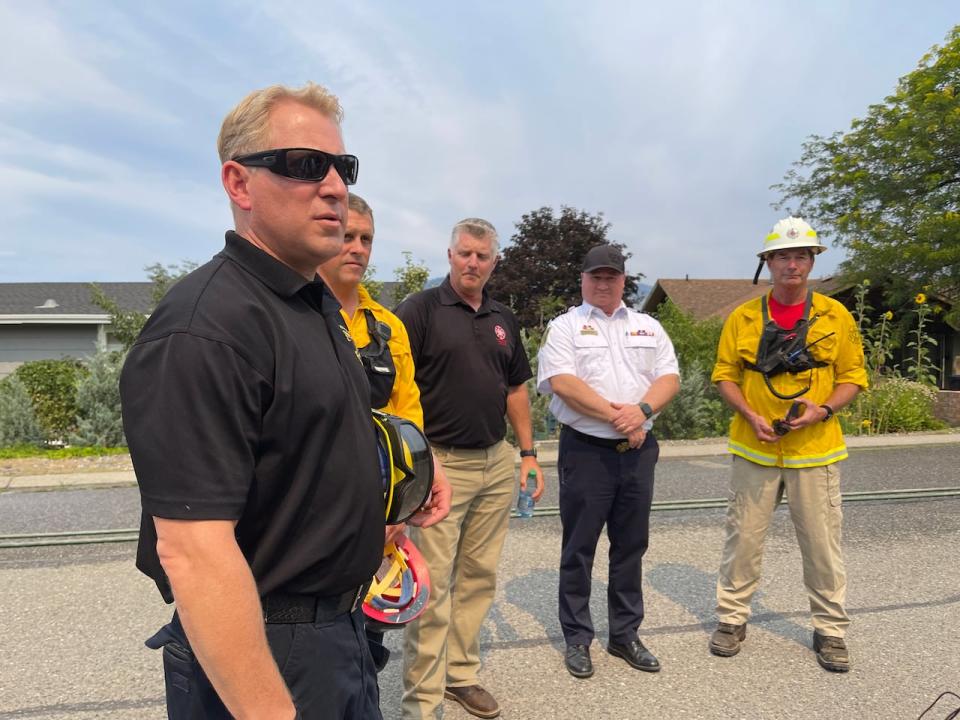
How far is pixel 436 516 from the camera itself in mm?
2277

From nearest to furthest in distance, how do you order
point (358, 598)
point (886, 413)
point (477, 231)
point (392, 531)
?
point (358, 598) → point (392, 531) → point (477, 231) → point (886, 413)

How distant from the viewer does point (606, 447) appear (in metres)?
3.92

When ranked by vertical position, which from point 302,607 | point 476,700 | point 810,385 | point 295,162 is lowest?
point 476,700

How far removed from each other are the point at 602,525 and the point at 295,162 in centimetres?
291

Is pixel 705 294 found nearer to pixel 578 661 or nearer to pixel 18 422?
pixel 18 422

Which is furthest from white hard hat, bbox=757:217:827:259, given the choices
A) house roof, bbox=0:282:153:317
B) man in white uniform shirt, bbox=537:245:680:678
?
house roof, bbox=0:282:153:317

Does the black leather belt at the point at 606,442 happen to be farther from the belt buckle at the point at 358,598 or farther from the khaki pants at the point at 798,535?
the belt buckle at the point at 358,598

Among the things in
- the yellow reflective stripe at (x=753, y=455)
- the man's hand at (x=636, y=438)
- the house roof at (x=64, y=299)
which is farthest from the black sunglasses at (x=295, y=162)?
the house roof at (x=64, y=299)

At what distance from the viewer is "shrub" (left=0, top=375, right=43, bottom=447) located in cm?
1177

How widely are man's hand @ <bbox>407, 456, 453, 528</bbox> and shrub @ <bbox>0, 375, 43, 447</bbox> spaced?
11.9 metres

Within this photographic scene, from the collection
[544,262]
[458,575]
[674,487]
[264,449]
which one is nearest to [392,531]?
[264,449]

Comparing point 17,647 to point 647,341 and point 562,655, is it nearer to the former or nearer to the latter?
point 562,655

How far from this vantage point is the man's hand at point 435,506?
2.24 m

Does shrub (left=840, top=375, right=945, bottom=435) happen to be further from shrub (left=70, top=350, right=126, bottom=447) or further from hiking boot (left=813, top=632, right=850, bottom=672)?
shrub (left=70, top=350, right=126, bottom=447)
